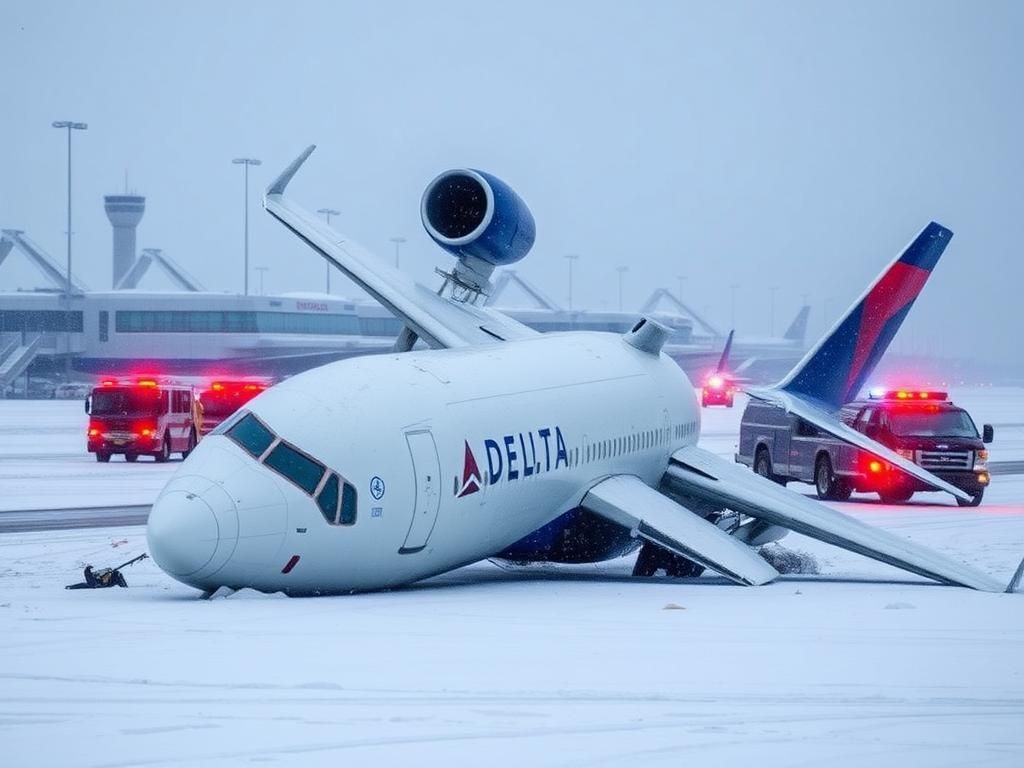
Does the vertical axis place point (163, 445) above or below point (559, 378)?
below

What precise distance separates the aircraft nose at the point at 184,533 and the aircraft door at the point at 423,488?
2316 millimetres

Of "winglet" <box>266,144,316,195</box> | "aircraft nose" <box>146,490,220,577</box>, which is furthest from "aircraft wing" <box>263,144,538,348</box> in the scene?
"aircraft nose" <box>146,490,220,577</box>

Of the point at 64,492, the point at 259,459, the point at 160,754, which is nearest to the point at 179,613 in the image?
the point at 259,459

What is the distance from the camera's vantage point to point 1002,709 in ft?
33.9

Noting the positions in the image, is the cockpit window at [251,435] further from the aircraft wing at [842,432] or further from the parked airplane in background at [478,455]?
the aircraft wing at [842,432]

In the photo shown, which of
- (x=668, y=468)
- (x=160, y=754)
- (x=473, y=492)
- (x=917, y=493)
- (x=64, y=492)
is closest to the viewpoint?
(x=160, y=754)

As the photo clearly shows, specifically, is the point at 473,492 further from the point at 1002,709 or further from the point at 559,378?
the point at 1002,709

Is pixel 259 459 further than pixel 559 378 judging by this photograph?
No

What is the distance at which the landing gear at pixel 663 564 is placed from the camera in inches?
862

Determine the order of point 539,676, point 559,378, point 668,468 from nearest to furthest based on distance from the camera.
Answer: point 539,676
point 559,378
point 668,468

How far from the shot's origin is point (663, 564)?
72.1 ft

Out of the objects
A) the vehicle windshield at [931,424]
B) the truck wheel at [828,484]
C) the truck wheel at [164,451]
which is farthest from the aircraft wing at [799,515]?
the truck wheel at [164,451]

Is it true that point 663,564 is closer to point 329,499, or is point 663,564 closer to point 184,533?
point 329,499

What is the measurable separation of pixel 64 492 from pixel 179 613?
2293 cm
